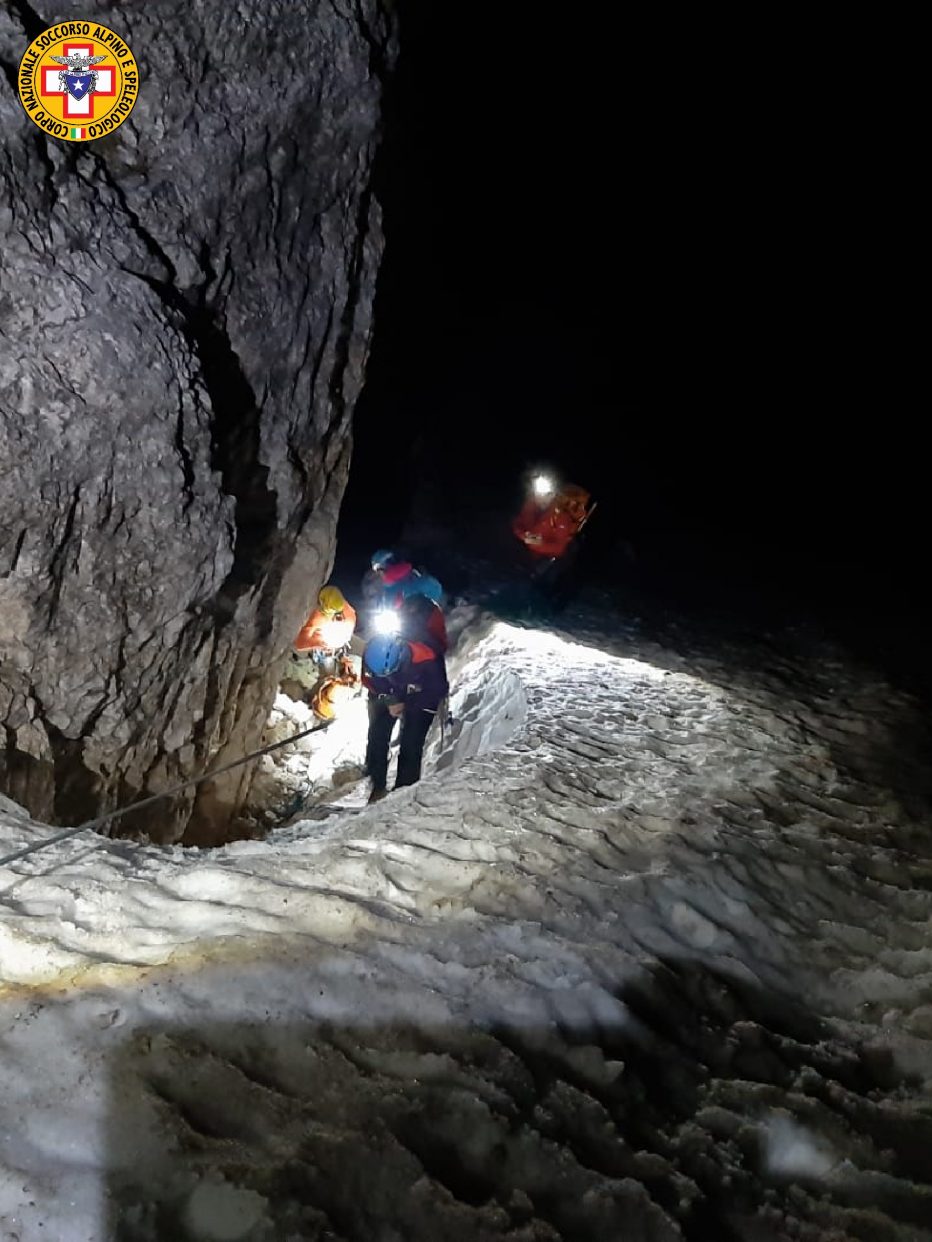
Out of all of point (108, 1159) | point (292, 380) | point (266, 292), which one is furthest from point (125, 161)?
point (108, 1159)

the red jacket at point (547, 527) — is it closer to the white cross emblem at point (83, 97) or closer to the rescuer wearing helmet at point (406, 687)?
the rescuer wearing helmet at point (406, 687)

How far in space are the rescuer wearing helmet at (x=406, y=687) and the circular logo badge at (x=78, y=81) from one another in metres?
4.53

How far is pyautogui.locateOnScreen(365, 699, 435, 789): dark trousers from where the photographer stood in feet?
24.7

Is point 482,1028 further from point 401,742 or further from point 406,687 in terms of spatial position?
point 401,742

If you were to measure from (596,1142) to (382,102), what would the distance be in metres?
8.12

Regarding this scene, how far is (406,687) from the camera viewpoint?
7332 mm

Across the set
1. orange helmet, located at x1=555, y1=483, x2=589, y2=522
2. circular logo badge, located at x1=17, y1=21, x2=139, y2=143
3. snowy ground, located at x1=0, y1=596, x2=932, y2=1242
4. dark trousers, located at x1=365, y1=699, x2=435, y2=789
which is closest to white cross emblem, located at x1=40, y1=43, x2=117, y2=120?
circular logo badge, located at x1=17, y1=21, x2=139, y2=143

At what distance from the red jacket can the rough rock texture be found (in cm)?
489

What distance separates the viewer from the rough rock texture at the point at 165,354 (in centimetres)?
523

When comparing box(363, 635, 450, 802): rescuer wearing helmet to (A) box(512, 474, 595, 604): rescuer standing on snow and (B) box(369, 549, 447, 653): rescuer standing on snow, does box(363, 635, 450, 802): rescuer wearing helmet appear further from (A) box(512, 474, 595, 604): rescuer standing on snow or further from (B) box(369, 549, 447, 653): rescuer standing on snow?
(A) box(512, 474, 595, 604): rescuer standing on snow

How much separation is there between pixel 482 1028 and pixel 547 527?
9828 mm

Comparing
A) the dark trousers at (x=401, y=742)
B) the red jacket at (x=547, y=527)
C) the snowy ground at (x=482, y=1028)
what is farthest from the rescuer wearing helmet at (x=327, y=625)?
the snowy ground at (x=482, y=1028)

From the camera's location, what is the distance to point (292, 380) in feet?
23.6

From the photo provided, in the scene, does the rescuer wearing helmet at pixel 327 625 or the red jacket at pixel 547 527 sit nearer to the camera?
the rescuer wearing helmet at pixel 327 625
